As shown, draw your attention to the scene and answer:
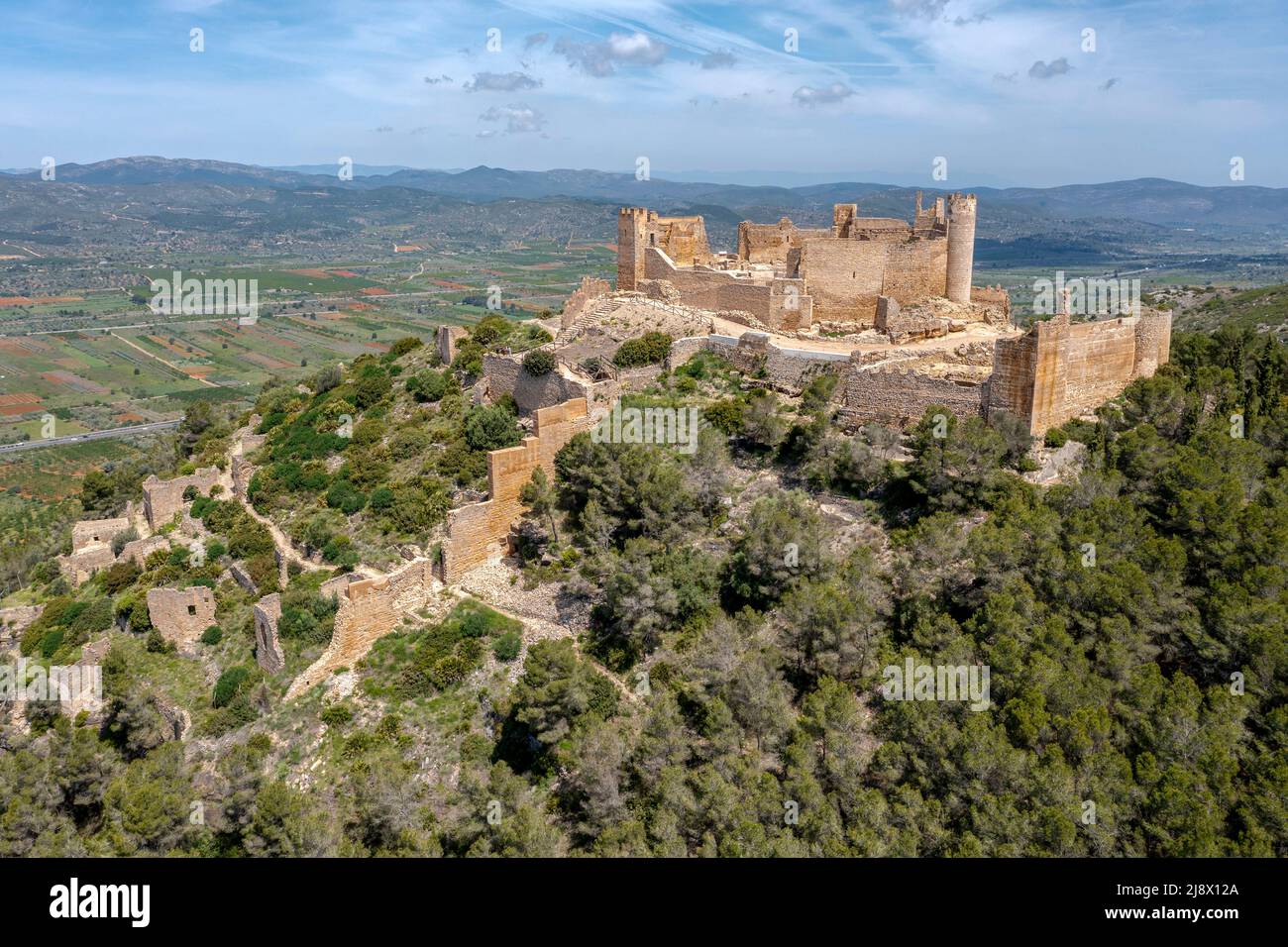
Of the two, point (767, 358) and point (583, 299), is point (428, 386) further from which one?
point (767, 358)

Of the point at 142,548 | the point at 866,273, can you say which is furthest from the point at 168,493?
the point at 866,273

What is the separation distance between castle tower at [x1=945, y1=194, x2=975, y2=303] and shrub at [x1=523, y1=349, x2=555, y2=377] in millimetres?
14113

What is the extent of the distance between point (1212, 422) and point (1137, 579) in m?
8.70

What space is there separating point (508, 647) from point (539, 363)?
1152 cm

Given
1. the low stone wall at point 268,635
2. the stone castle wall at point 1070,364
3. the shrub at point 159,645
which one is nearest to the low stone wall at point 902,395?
the stone castle wall at point 1070,364

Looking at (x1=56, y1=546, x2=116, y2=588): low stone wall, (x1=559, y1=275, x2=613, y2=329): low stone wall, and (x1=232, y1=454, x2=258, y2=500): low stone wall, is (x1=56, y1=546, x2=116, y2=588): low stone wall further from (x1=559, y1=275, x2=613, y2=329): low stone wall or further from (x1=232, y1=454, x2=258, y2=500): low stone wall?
(x1=559, y1=275, x2=613, y2=329): low stone wall

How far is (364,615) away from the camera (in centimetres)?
2295

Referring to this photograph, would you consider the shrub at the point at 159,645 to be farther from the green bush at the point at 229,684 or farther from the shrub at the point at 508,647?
the shrub at the point at 508,647

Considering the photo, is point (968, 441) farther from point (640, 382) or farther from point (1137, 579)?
point (640, 382)

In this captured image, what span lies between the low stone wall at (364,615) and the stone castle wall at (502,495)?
1.23m

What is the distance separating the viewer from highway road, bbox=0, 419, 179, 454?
81.9m

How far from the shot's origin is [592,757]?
17.0m

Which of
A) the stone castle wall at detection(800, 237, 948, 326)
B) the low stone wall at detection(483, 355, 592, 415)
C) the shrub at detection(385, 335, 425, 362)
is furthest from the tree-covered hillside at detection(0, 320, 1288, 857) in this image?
the shrub at detection(385, 335, 425, 362)
